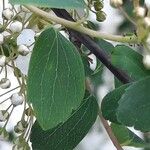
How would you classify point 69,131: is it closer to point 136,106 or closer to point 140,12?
point 136,106

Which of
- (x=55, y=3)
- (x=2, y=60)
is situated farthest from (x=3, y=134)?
(x=55, y=3)

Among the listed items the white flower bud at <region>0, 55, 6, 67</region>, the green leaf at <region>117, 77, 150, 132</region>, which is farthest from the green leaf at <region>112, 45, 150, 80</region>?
the white flower bud at <region>0, 55, 6, 67</region>

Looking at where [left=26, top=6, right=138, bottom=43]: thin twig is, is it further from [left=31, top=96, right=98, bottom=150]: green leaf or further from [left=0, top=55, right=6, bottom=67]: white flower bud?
[left=31, top=96, right=98, bottom=150]: green leaf

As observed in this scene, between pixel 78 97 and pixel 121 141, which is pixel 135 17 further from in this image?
pixel 121 141

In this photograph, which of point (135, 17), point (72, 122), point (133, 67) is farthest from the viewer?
point (72, 122)

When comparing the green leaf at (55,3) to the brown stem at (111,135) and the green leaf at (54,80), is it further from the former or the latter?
the brown stem at (111,135)

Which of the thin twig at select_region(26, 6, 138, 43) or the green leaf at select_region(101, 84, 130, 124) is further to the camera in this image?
the green leaf at select_region(101, 84, 130, 124)

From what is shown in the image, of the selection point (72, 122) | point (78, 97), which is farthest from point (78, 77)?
point (72, 122)

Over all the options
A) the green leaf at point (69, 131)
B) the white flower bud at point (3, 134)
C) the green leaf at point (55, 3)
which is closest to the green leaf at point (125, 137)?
the green leaf at point (69, 131)
